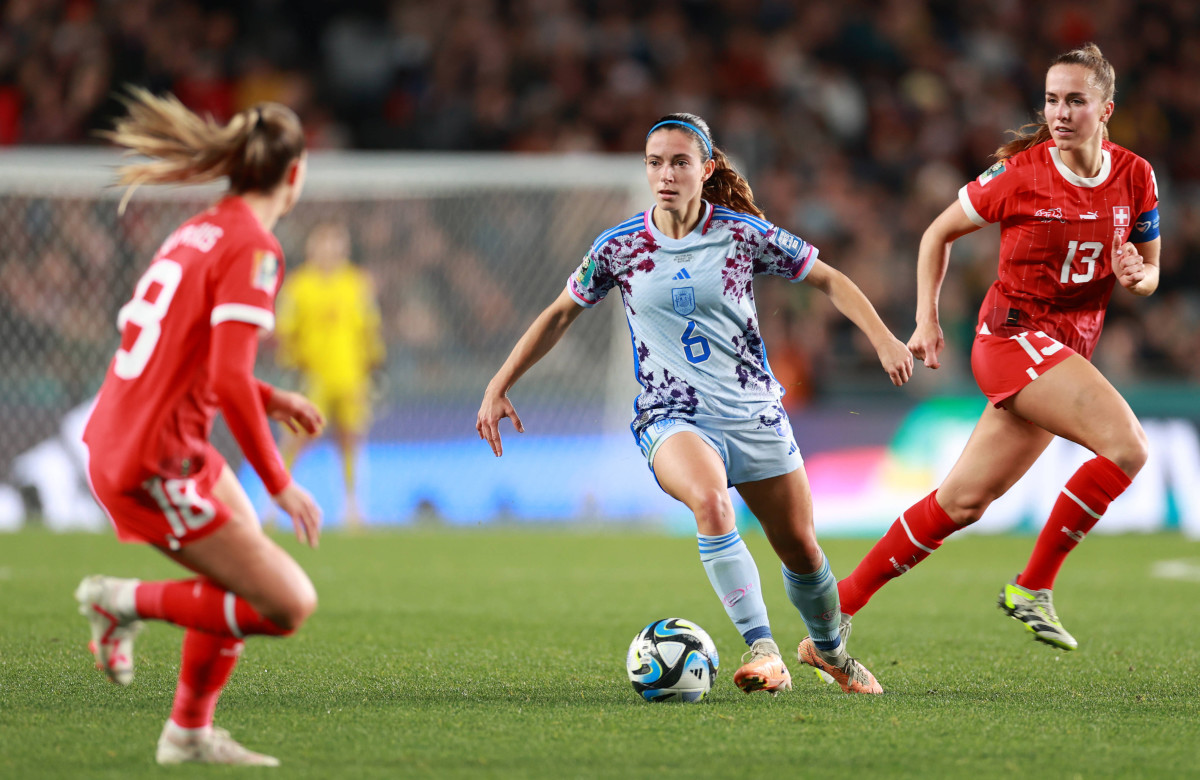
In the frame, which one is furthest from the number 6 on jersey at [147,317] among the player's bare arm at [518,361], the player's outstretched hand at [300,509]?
the player's bare arm at [518,361]

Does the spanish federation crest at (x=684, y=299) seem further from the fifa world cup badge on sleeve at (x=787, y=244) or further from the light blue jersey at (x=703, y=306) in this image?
the fifa world cup badge on sleeve at (x=787, y=244)

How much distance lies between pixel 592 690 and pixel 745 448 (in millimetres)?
1006

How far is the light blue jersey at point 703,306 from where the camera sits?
15.4 feet

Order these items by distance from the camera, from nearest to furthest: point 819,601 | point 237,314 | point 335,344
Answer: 1. point 237,314
2. point 819,601
3. point 335,344

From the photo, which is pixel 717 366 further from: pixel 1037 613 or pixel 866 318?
pixel 1037 613

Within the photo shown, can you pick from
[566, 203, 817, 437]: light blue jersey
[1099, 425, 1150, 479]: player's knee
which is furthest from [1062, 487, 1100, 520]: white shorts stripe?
[566, 203, 817, 437]: light blue jersey

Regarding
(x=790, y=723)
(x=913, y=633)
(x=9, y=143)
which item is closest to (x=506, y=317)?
(x=9, y=143)

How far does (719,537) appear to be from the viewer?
455cm

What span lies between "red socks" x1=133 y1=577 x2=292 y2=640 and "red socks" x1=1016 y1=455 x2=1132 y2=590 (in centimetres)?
305

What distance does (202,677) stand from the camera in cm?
358

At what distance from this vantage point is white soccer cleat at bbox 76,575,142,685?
3557 mm

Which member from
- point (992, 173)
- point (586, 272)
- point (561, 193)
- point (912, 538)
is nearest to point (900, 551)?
point (912, 538)

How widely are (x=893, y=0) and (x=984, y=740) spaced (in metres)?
14.8

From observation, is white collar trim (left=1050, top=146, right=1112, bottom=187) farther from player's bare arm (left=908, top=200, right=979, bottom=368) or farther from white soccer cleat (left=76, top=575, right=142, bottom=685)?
white soccer cleat (left=76, top=575, right=142, bottom=685)
